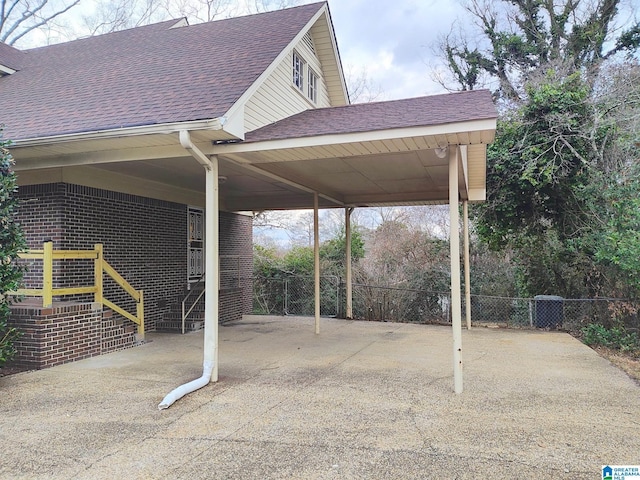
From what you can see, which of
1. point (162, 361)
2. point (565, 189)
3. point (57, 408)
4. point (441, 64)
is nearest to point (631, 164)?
point (565, 189)

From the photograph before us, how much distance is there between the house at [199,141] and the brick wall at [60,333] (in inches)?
8.0

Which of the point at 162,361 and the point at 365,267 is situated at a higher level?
the point at 365,267

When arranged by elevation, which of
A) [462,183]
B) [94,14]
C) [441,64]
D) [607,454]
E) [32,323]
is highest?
[94,14]

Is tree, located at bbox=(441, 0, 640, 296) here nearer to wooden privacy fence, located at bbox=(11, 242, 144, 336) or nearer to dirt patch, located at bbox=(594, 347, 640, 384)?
dirt patch, located at bbox=(594, 347, 640, 384)

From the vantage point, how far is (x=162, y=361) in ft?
22.2

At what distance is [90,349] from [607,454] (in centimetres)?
669

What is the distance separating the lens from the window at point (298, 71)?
9.41 m

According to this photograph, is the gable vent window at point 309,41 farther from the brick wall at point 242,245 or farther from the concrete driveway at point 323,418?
the concrete driveway at point 323,418

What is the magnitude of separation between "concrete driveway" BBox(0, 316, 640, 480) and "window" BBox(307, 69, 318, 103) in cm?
583

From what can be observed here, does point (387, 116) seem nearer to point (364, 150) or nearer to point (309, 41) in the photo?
point (364, 150)

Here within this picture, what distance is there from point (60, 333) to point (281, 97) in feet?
16.8

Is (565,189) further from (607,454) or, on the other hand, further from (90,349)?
(90,349)

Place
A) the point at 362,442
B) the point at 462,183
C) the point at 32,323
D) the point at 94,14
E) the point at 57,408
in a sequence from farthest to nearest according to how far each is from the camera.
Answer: the point at 94,14 → the point at 462,183 → the point at 32,323 → the point at 57,408 → the point at 362,442

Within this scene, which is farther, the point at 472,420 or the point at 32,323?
the point at 32,323
